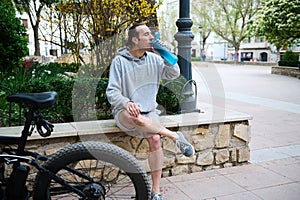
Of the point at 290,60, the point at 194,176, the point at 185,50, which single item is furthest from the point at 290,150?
the point at 290,60

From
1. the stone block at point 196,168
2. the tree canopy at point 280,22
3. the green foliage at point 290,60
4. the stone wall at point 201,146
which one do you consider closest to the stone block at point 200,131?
the stone wall at point 201,146

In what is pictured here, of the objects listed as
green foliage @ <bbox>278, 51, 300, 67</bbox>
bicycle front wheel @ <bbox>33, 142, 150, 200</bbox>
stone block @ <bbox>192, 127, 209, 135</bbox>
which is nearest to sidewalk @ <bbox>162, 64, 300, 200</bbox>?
stone block @ <bbox>192, 127, 209, 135</bbox>

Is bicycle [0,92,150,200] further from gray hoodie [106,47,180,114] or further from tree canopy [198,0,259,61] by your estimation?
tree canopy [198,0,259,61]

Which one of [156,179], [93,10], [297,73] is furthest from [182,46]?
[297,73]

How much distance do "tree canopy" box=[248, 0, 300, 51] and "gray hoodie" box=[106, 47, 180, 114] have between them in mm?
13421

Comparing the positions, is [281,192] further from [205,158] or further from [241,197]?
[205,158]

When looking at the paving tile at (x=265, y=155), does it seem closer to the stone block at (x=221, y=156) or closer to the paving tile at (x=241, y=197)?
the stone block at (x=221, y=156)

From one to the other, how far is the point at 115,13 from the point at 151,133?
2.52 meters

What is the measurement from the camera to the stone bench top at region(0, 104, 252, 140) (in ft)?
9.64

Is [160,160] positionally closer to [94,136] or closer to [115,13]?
[94,136]

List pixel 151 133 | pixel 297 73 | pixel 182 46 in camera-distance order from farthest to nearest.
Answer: pixel 297 73 → pixel 182 46 → pixel 151 133

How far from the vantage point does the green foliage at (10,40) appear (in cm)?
566

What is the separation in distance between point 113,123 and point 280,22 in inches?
551

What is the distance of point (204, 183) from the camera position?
10.6ft
